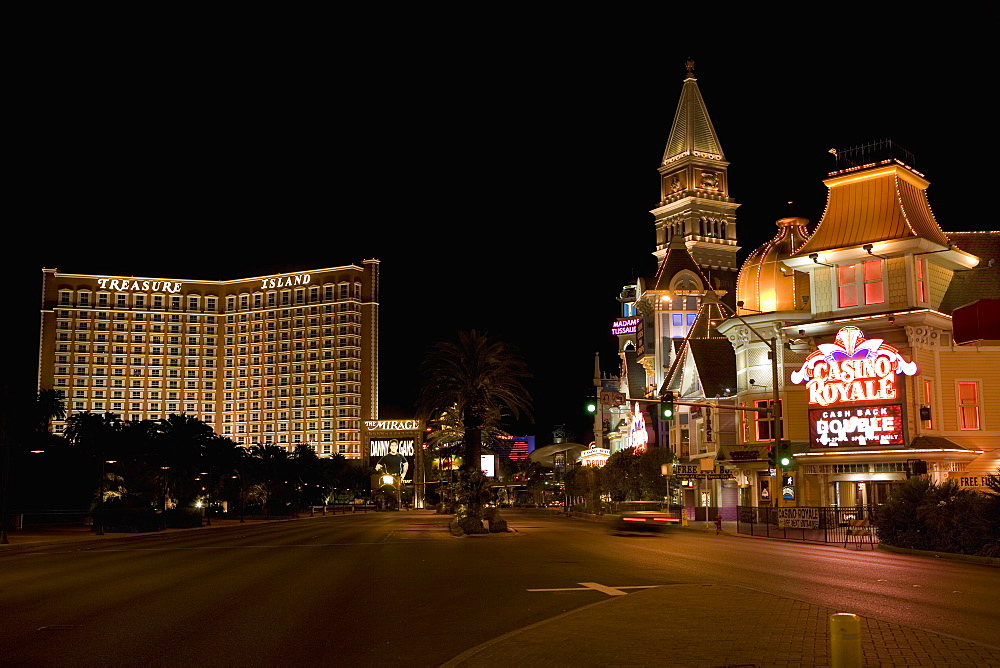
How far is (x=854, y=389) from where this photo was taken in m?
48.6

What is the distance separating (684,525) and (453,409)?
16.2 metres

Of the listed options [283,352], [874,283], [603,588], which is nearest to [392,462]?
[283,352]

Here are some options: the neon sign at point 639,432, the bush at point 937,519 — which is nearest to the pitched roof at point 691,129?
the neon sign at point 639,432

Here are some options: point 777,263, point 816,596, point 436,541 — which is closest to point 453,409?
point 436,541

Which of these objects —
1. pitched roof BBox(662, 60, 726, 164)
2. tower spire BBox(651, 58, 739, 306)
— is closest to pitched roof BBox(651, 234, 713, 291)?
tower spire BBox(651, 58, 739, 306)

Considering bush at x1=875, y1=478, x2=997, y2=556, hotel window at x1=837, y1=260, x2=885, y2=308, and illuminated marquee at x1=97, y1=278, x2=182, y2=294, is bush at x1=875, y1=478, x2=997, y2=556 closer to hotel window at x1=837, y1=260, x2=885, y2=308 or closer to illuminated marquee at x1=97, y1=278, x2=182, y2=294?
hotel window at x1=837, y1=260, x2=885, y2=308

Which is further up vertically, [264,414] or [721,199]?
[721,199]

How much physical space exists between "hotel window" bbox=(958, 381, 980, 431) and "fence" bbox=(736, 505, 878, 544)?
7.50 metres

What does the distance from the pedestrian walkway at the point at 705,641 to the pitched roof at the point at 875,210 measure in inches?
1495

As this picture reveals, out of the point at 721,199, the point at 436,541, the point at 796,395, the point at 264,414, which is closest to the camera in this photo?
the point at 436,541

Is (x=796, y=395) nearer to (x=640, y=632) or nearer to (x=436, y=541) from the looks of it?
(x=436, y=541)

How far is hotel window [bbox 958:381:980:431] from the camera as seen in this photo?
49.0 metres

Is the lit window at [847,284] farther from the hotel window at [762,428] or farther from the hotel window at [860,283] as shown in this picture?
the hotel window at [762,428]

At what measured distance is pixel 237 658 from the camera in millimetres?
11906
